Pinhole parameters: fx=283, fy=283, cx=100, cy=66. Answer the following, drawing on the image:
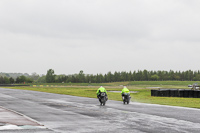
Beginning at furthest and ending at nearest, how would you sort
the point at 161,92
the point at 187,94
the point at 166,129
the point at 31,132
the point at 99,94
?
the point at 161,92 → the point at 187,94 → the point at 99,94 → the point at 166,129 → the point at 31,132

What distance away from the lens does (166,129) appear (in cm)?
1145

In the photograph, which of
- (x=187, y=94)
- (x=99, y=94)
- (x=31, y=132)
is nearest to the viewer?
(x=31, y=132)

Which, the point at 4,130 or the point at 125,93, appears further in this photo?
the point at 125,93

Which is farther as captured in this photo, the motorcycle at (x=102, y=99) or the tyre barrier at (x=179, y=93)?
the tyre barrier at (x=179, y=93)

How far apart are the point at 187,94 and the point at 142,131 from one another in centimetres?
2838

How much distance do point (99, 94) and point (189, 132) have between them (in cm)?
1551

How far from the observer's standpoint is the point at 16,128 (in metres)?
11.5

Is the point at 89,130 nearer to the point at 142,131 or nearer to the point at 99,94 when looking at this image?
the point at 142,131

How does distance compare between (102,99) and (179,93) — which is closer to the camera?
(102,99)

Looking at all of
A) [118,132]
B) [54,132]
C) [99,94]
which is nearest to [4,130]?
[54,132]

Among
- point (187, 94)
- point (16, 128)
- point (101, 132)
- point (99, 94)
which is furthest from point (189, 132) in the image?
point (187, 94)

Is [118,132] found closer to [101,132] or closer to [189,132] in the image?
[101,132]

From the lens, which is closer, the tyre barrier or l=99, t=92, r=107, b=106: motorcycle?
l=99, t=92, r=107, b=106: motorcycle

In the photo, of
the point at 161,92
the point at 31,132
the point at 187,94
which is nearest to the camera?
the point at 31,132
